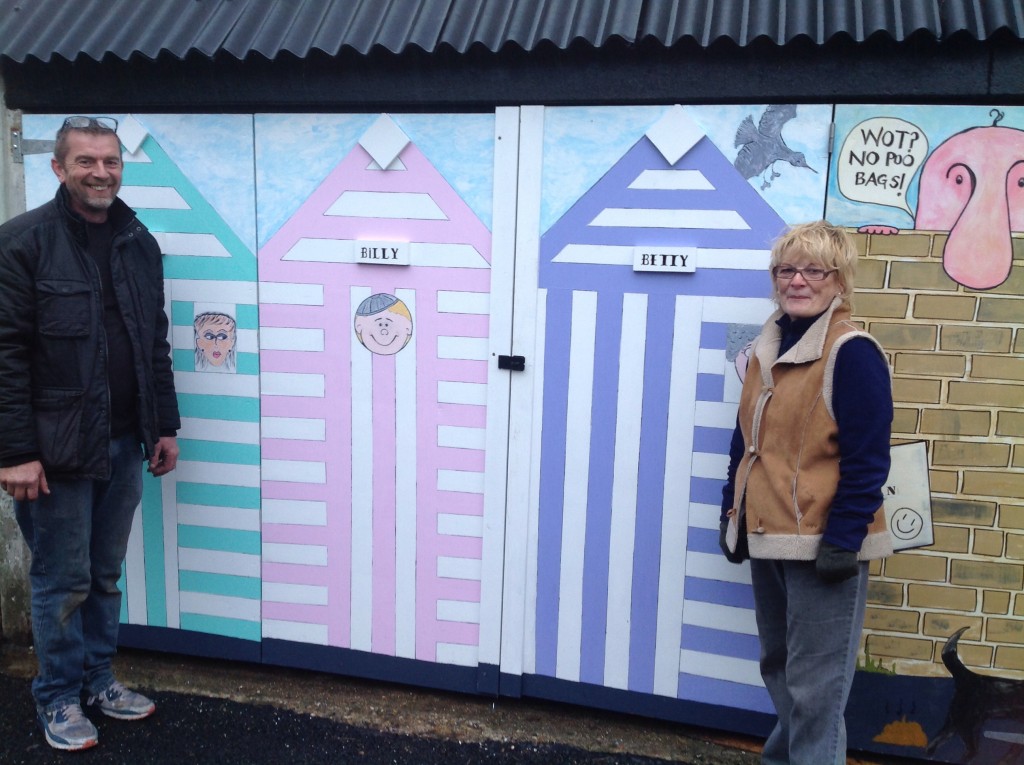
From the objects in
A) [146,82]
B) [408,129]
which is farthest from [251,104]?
[408,129]

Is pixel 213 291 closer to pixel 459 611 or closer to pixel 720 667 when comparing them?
pixel 459 611

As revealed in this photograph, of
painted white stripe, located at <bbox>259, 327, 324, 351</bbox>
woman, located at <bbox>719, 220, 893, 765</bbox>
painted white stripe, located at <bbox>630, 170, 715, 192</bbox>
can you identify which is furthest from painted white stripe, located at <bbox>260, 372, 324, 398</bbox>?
woman, located at <bbox>719, 220, 893, 765</bbox>

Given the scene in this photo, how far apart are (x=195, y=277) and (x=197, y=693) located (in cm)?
166

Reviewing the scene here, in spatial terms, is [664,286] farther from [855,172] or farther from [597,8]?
[597,8]

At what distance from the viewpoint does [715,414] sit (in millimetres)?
2807

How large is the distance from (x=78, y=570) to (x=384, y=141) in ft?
6.02

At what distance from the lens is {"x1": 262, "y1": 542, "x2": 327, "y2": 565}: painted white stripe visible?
3.25m

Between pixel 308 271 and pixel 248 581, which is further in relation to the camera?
pixel 248 581

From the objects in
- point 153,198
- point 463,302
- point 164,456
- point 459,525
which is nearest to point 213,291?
point 153,198

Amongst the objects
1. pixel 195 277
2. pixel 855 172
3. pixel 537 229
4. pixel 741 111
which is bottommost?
pixel 195 277

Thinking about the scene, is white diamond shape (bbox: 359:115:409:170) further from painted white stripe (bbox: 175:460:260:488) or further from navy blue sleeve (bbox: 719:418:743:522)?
navy blue sleeve (bbox: 719:418:743:522)

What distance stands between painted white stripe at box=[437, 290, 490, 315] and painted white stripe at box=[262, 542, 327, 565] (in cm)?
110

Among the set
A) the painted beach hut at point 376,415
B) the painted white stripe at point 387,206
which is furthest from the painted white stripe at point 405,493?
the painted white stripe at point 387,206

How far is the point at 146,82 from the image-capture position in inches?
121
